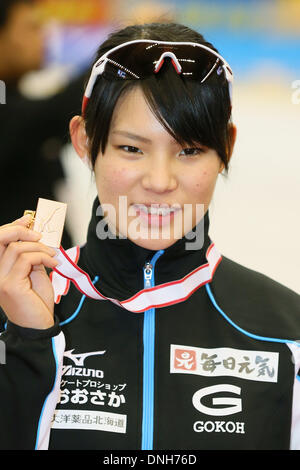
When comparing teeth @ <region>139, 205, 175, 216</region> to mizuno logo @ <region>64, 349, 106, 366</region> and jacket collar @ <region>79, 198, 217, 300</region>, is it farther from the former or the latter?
mizuno logo @ <region>64, 349, 106, 366</region>

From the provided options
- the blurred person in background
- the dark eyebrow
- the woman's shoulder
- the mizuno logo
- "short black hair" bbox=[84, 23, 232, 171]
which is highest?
the blurred person in background

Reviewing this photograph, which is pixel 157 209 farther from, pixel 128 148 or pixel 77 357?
pixel 77 357

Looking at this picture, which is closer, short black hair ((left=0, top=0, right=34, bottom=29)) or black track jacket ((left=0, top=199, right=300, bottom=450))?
black track jacket ((left=0, top=199, right=300, bottom=450))

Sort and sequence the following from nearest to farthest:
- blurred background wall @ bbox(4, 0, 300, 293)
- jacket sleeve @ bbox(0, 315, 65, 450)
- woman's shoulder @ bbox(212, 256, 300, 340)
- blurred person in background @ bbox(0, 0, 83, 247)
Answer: jacket sleeve @ bbox(0, 315, 65, 450) → woman's shoulder @ bbox(212, 256, 300, 340) → blurred person in background @ bbox(0, 0, 83, 247) → blurred background wall @ bbox(4, 0, 300, 293)

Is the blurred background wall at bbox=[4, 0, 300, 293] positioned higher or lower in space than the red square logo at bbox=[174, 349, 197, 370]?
higher

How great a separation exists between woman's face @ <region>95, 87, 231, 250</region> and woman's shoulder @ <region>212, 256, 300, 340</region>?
167 mm

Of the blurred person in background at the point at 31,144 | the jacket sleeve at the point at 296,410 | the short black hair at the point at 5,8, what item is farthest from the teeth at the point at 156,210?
the short black hair at the point at 5,8

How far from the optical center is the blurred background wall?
2.52 metres

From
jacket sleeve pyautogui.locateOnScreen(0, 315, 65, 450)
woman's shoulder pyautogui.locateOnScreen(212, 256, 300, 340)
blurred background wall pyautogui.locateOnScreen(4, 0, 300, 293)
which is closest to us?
jacket sleeve pyautogui.locateOnScreen(0, 315, 65, 450)

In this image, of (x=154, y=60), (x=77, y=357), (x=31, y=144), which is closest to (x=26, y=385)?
(x=77, y=357)

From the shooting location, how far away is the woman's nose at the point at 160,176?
119 cm

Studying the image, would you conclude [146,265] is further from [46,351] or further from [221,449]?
[221,449]

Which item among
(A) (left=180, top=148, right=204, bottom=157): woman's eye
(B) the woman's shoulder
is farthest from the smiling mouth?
(B) the woman's shoulder

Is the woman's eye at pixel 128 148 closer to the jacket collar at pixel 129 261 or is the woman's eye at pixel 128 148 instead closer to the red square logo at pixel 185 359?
the jacket collar at pixel 129 261
